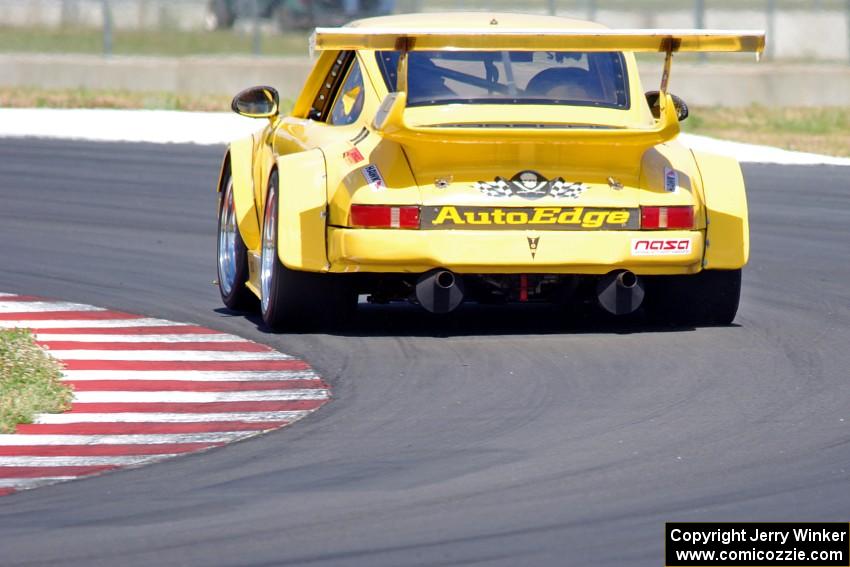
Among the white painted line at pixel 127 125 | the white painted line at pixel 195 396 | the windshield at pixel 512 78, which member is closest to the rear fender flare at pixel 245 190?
the windshield at pixel 512 78

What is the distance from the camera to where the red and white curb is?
759cm

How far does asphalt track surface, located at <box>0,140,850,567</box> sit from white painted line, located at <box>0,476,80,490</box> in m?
0.10

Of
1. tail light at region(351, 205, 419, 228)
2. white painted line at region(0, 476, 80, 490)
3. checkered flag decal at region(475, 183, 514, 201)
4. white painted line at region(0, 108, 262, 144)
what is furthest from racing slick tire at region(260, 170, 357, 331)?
white painted line at region(0, 108, 262, 144)

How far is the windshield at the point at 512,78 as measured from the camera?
1024 cm

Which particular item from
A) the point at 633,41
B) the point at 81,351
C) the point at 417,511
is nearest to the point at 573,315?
the point at 633,41

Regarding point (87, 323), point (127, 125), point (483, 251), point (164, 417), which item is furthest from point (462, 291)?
point (127, 125)

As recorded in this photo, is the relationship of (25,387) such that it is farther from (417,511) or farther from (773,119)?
(773,119)

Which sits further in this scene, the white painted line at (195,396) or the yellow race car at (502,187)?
the yellow race car at (502,187)

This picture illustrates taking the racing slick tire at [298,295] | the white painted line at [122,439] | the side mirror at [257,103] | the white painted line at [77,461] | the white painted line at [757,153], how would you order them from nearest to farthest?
the white painted line at [77,461] < the white painted line at [122,439] < the racing slick tire at [298,295] < the side mirror at [257,103] < the white painted line at [757,153]

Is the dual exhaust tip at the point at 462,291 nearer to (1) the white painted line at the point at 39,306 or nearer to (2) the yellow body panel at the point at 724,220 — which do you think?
(2) the yellow body panel at the point at 724,220

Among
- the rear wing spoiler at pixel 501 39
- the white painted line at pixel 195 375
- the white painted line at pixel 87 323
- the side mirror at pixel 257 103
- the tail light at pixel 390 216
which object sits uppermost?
the rear wing spoiler at pixel 501 39

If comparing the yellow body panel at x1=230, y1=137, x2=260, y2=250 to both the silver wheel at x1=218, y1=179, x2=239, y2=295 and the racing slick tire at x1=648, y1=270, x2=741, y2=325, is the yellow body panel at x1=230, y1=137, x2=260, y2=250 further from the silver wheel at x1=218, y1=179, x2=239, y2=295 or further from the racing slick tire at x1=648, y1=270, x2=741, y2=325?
the racing slick tire at x1=648, y1=270, x2=741, y2=325

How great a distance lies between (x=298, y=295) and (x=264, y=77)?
2013 centimetres

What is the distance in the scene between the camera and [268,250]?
10500 millimetres
